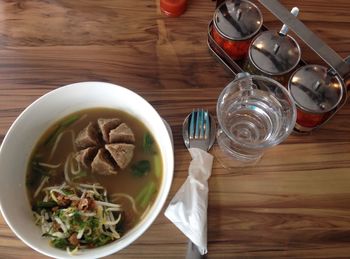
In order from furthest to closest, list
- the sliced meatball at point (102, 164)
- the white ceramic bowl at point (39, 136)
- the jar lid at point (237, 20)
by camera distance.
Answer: the jar lid at point (237, 20), the sliced meatball at point (102, 164), the white ceramic bowl at point (39, 136)

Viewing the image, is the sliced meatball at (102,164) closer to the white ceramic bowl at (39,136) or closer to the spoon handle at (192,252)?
the white ceramic bowl at (39,136)

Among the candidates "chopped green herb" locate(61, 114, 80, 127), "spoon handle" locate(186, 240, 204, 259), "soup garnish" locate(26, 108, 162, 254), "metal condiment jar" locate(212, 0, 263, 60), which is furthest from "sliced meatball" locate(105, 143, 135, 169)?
"metal condiment jar" locate(212, 0, 263, 60)

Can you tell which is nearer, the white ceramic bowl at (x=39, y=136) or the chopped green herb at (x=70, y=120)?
the white ceramic bowl at (x=39, y=136)

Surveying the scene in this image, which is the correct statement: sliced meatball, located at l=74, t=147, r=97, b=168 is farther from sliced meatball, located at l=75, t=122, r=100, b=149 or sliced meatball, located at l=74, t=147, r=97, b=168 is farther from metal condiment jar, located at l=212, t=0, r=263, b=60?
metal condiment jar, located at l=212, t=0, r=263, b=60

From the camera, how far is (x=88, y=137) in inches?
35.1

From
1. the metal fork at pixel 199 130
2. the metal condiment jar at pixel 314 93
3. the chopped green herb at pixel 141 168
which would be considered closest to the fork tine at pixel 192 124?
the metal fork at pixel 199 130

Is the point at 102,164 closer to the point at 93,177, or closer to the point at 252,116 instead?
the point at 93,177

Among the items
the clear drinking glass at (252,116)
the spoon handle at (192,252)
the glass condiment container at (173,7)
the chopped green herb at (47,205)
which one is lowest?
the spoon handle at (192,252)

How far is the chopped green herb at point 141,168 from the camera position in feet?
2.95

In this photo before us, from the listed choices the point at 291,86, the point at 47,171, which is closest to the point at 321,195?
the point at 291,86

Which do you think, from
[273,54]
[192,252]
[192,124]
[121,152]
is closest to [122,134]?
[121,152]

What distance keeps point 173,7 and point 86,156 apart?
460 mm

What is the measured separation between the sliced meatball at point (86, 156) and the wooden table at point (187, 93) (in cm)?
19

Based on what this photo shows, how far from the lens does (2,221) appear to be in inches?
35.1
